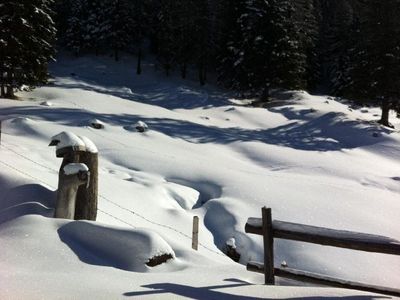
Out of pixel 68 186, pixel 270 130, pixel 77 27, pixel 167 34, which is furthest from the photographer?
pixel 77 27

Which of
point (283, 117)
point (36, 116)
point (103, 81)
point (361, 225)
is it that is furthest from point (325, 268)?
point (103, 81)

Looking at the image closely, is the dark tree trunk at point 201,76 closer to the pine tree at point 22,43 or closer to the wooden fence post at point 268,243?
the pine tree at point 22,43

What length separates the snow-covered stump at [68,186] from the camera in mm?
7805

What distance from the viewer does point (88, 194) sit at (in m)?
8.16

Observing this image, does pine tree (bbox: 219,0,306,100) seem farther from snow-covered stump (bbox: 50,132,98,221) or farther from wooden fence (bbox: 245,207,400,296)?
wooden fence (bbox: 245,207,400,296)

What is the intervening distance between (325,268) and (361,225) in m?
3.12

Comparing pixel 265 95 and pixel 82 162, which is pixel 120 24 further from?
pixel 82 162

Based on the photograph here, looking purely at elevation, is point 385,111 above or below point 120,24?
below

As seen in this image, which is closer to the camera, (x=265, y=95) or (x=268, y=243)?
(x=268, y=243)

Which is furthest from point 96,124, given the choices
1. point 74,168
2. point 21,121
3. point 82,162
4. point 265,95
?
point 265,95

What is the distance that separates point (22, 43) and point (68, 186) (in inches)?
994

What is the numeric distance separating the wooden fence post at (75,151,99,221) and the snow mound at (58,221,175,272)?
0.78m

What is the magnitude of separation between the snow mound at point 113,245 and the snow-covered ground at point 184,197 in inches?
0.7

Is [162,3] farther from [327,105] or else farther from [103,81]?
[327,105]
